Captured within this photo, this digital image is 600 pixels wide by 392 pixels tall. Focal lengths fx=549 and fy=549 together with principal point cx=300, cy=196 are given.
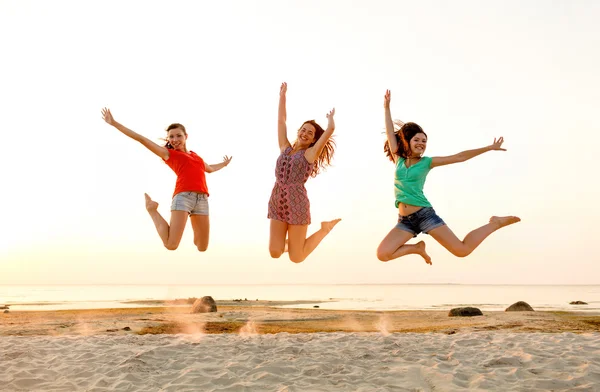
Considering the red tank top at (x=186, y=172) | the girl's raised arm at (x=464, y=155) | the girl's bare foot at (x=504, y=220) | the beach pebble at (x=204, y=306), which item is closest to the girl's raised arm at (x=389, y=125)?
the girl's raised arm at (x=464, y=155)

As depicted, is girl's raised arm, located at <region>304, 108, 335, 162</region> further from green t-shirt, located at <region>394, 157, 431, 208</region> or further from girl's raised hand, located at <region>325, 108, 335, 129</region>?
green t-shirt, located at <region>394, 157, 431, 208</region>

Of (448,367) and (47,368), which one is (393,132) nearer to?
(448,367)

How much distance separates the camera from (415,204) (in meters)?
7.28

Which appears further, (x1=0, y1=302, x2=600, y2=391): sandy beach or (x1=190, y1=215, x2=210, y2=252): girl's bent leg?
(x1=190, y1=215, x2=210, y2=252): girl's bent leg

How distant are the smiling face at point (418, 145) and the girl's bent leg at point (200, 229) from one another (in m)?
3.19

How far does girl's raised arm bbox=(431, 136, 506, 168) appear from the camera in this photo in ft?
23.4

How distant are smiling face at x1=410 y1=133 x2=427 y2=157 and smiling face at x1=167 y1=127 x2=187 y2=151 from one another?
3371 mm

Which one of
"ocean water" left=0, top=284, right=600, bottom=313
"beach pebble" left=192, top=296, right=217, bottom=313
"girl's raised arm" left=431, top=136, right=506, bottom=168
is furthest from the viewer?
"ocean water" left=0, top=284, right=600, bottom=313

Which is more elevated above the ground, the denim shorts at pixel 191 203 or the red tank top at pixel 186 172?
the red tank top at pixel 186 172

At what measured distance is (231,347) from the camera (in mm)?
8836

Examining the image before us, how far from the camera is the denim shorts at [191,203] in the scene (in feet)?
26.3

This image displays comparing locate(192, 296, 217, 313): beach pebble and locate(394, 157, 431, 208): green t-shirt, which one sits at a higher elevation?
locate(394, 157, 431, 208): green t-shirt

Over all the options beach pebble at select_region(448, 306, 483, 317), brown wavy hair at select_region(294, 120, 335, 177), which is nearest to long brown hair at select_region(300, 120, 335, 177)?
brown wavy hair at select_region(294, 120, 335, 177)

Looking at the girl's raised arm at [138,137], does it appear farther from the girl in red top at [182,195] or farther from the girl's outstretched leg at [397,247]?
the girl's outstretched leg at [397,247]
